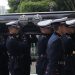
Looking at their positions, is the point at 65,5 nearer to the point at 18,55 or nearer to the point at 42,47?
the point at 18,55

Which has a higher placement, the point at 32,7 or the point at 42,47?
the point at 42,47

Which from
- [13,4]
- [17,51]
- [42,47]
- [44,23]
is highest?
[44,23]

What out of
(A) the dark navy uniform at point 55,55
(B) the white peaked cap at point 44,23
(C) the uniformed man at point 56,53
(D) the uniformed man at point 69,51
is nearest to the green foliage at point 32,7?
(B) the white peaked cap at point 44,23

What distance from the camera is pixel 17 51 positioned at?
10227mm

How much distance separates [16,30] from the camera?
10086 millimetres

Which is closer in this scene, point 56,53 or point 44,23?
point 56,53

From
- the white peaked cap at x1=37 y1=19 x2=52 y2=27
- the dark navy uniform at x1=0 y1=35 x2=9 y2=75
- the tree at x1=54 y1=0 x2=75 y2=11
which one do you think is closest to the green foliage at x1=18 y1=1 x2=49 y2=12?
the tree at x1=54 y1=0 x2=75 y2=11

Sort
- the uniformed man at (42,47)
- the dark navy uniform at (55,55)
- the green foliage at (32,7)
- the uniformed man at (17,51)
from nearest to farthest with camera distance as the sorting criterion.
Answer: the dark navy uniform at (55,55)
the uniformed man at (42,47)
the uniformed man at (17,51)
the green foliage at (32,7)

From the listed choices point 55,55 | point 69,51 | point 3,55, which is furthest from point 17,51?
point 55,55

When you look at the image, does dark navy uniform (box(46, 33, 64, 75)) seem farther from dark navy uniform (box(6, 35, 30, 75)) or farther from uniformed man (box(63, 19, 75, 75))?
dark navy uniform (box(6, 35, 30, 75))

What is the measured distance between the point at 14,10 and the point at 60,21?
27.0m

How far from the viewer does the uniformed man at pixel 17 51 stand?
33.2ft

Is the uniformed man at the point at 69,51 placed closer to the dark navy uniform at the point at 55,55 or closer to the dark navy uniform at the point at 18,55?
the dark navy uniform at the point at 55,55

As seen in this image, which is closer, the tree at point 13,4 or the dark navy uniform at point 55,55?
the dark navy uniform at point 55,55
